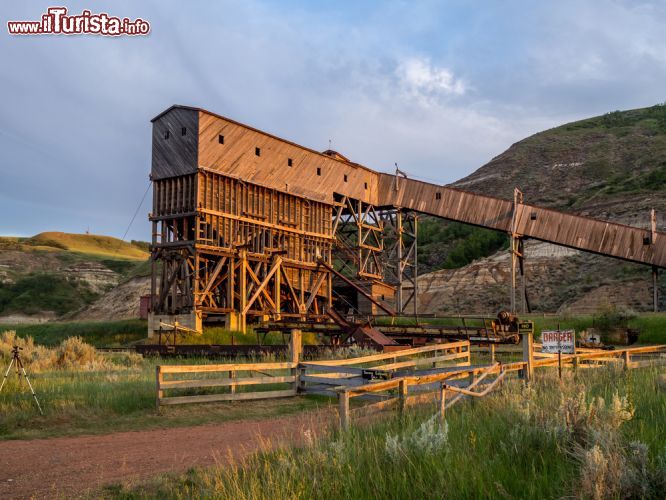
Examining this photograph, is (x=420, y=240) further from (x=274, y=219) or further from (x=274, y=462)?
(x=274, y=462)

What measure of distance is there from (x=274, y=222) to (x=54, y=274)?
57674 millimetres

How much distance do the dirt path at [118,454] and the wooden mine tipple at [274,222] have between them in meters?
21.5

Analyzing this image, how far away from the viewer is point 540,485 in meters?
6.04

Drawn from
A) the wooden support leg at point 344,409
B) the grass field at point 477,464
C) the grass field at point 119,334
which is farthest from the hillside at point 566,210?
the grass field at point 477,464

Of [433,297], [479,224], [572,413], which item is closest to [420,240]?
[433,297]

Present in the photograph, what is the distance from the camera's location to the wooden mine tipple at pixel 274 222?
113 ft

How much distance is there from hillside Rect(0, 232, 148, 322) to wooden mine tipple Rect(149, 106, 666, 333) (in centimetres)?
3589

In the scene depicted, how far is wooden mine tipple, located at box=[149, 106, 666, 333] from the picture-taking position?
34469mm

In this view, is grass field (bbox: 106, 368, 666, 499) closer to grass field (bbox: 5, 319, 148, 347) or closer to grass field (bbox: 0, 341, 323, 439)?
grass field (bbox: 0, 341, 323, 439)

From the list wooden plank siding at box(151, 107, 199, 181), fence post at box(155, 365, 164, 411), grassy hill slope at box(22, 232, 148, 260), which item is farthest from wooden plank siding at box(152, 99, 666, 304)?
grassy hill slope at box(22, 232, 148, 260)

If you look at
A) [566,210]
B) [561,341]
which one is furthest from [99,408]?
[566,210]

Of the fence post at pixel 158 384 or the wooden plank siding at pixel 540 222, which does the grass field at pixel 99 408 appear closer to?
the fence post at pixel 158 384

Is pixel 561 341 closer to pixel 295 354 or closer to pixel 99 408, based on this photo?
pixel 295 354

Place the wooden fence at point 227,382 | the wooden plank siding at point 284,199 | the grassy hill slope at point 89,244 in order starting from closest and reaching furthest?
the wooden fence at point 227,382 < the wooden plank siding at point 284,199 < the grassy hill slope at point 89,244
